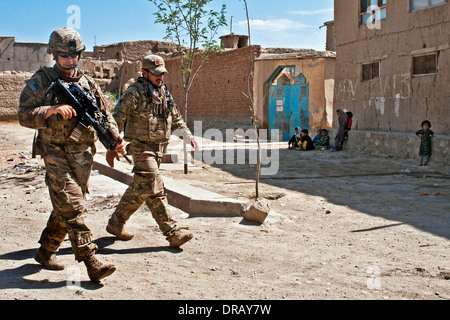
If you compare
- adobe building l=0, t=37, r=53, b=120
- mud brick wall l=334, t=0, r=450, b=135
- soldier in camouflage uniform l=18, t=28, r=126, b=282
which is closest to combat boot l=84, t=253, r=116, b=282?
soldier in camouflage uniform l=18, t=28, r=126, b=282

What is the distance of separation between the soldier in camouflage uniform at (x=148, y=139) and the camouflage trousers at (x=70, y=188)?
2.17ft

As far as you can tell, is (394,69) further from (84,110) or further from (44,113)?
(44,113)

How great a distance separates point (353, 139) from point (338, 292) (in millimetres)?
9725

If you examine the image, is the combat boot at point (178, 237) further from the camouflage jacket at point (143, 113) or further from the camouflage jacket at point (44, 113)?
the camouflage jacket at point (44, 113)

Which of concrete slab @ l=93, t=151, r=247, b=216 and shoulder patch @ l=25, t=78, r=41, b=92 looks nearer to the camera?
shoulder patch @ l=25, t=78, r=41, b=92

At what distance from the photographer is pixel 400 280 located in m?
3.27

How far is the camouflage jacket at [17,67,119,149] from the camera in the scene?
9.98ft

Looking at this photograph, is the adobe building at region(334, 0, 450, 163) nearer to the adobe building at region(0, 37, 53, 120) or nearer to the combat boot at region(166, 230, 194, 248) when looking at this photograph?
the combat boot at region(166, 230, 194, 248)

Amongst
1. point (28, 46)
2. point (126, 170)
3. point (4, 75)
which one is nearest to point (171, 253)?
point (126, 170)

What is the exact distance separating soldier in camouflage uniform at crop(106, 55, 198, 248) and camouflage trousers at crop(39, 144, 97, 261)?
2.17ft

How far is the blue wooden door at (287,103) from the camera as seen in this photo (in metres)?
17.0

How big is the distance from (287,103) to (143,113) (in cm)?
1364

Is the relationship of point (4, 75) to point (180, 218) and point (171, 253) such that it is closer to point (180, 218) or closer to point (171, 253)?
point (180, 218)
